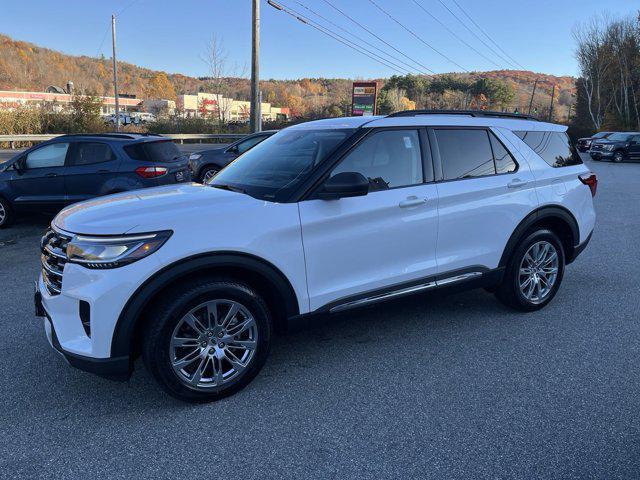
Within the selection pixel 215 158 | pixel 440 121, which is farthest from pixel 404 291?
pixel 215 158

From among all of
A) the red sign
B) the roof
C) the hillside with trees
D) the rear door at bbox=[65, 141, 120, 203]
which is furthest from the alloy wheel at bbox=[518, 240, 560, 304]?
the hillside with trees

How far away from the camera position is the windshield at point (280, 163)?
11.3 feet

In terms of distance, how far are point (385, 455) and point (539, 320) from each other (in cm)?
252

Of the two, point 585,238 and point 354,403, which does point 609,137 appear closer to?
point 585,238

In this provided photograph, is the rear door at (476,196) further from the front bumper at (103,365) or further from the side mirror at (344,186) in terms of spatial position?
the front bumper at (103,365)

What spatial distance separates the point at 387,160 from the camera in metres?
3.72

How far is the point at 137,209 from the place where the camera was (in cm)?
309

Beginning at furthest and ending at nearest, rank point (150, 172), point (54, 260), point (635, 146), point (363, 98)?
1. point (363, 98)
2. point (635, 146)
3. point (150, 172)
4. point (54, 260)

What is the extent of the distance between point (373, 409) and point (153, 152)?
6507 mm

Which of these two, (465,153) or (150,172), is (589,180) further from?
(150,172)

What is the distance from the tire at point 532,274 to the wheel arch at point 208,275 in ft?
7.27

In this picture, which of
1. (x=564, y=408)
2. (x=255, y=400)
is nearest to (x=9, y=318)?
(x=255, y=400)

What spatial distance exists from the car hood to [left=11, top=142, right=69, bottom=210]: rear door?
17.6 feet

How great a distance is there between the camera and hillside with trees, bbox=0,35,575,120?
79.6m
